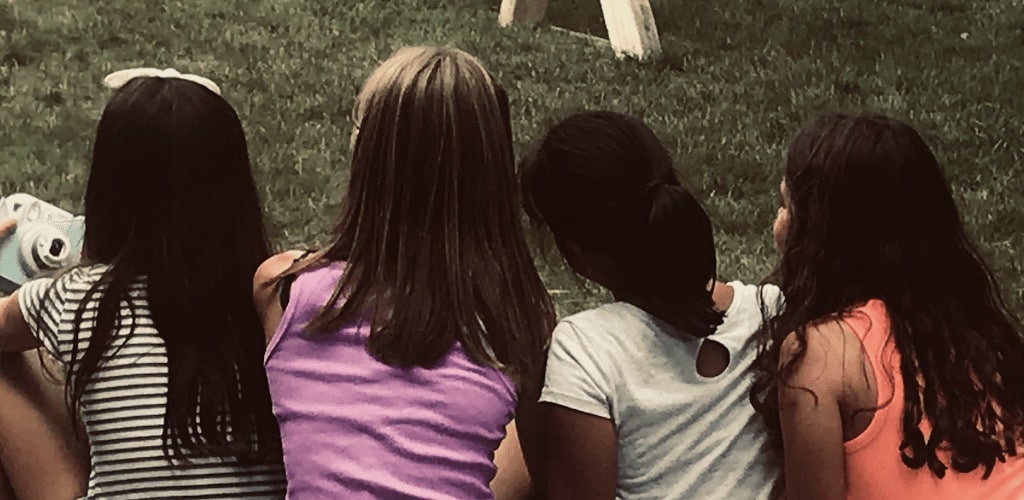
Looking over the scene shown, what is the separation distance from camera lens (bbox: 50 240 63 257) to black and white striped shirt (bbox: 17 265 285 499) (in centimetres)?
45

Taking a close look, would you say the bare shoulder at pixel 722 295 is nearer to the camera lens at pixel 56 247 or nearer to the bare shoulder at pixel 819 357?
the bare shoulder at pixel 819 357

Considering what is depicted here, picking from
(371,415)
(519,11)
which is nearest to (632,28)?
(519,11)

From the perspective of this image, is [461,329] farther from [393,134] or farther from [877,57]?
[877,57]

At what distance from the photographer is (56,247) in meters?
2.31

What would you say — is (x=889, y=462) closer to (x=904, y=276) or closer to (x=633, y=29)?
(x=904, y=276)

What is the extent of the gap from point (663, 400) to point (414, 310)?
0.36 m

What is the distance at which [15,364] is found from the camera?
209 cm

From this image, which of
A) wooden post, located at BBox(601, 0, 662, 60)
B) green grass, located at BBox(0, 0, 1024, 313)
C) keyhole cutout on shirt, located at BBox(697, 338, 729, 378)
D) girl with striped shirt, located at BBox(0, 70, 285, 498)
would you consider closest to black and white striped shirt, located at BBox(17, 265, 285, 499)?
girl with striped shirt, located at BBox(0, 70, 285, 498)

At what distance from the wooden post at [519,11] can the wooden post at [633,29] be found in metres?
0.38

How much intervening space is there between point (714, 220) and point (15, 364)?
2.27m

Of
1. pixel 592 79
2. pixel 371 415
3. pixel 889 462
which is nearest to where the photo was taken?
pixel 371 415

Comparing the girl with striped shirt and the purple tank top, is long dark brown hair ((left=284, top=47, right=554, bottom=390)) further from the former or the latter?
the girl with striped shirt

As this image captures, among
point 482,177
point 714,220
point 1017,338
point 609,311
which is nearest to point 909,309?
point 1017,338

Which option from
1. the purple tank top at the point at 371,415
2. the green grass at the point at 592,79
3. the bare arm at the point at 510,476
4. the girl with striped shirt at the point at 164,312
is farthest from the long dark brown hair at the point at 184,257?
the green grass at the point at 592,79
